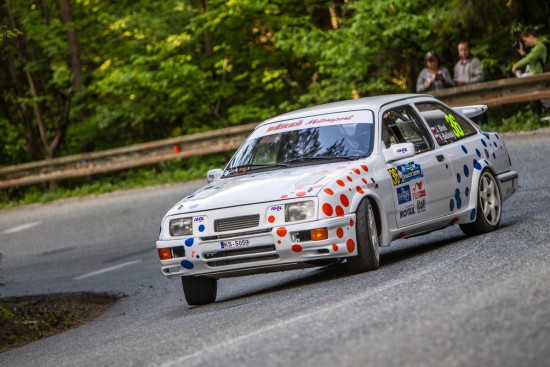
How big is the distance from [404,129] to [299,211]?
210 centimetres

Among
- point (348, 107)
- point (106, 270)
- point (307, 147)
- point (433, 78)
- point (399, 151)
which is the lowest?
point (106, 270)

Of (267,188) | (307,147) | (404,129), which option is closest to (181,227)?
(267,188)

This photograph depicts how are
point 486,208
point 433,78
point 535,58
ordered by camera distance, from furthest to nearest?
point 433,78 → point 535,58 → point 486,208

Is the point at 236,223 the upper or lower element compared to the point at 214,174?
lower

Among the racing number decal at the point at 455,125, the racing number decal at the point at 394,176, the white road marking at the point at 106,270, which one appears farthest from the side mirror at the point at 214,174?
the white road marking at the point at 106,270

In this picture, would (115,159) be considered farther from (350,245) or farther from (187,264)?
(350,245)

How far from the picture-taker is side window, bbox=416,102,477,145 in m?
11.9

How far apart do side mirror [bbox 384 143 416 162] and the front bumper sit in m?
1.05

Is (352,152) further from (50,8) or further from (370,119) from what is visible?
(50,8)

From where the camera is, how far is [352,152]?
35.5ft

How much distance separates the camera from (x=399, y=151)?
10.7 m

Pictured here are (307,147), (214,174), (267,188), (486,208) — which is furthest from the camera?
(486,208)

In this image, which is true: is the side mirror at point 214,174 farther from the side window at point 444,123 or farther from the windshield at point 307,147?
the side window at point 444,123

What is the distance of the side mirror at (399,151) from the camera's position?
35.1ft
